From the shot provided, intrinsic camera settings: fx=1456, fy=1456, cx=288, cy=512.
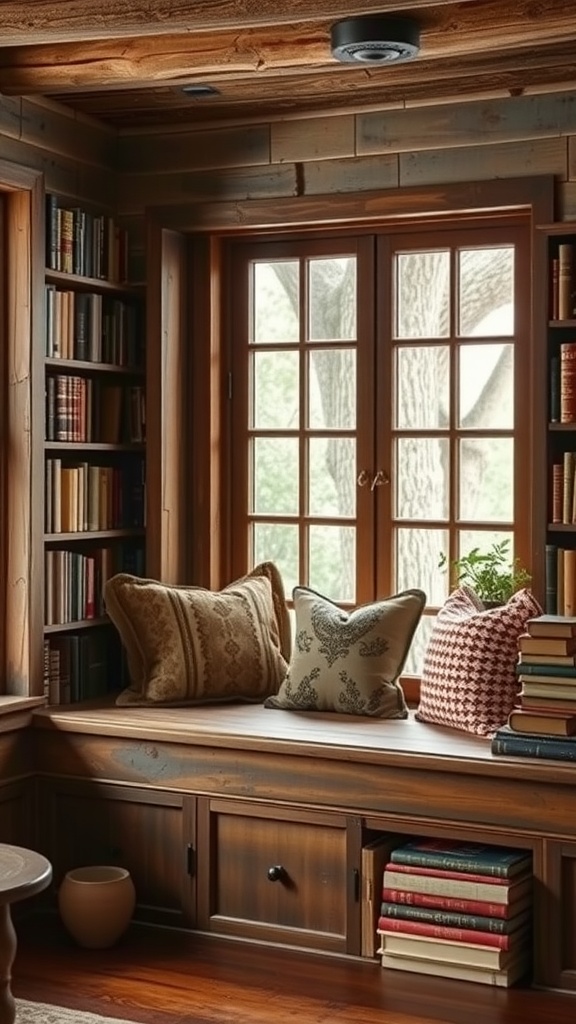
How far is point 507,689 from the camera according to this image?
438 cm

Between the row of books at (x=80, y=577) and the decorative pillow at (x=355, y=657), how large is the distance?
814 millimetres

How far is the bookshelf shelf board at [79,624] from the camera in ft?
16.1

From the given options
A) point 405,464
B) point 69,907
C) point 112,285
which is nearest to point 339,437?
point 405,464

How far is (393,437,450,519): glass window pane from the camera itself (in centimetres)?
499

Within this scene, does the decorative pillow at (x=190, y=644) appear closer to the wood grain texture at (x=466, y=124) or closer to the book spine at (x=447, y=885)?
the book spine at (x=447, y=885)

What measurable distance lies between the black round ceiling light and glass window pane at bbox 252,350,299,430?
1.46 meters

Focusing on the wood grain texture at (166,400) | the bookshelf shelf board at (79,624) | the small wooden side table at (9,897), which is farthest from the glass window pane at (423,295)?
the small wooden side table at (9,897)

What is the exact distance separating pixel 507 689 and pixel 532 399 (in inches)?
36.0

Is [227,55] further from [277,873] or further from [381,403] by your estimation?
[277,873]

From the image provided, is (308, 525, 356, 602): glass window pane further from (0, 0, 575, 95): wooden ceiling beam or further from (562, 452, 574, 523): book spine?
(0, 0, 575, 95): wooden ceiling beam

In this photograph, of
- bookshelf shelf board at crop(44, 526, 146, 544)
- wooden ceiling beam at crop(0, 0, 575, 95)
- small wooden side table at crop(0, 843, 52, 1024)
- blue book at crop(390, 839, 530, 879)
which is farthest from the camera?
bookshelf shelf board at crop(44, 526, 146, 544)

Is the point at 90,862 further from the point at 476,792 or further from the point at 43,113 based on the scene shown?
the point at 43,113

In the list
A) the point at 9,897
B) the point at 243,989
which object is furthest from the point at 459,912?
the point at 9,897

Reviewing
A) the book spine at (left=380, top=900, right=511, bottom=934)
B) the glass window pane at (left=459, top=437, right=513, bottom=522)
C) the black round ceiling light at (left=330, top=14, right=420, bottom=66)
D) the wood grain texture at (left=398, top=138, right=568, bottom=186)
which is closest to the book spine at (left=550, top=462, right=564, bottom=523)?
the glass window pane at (left=459, top=437, right=513, bottom=522)
